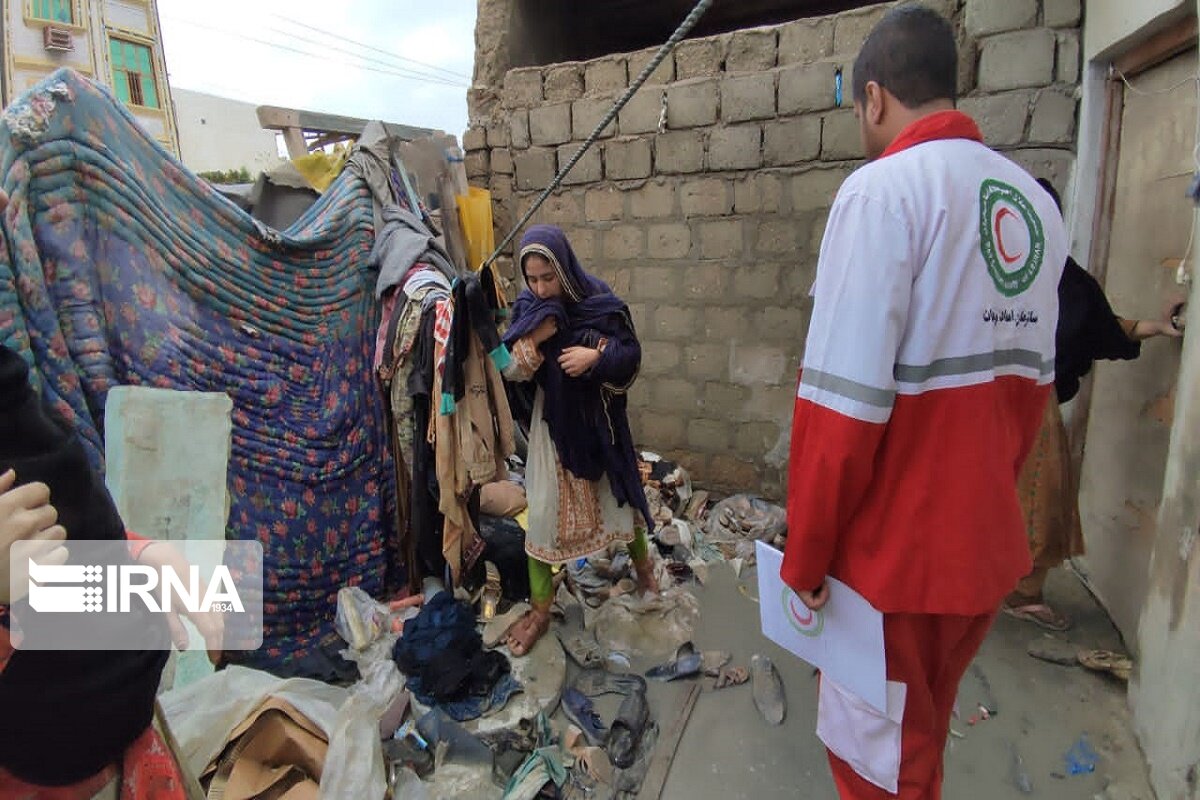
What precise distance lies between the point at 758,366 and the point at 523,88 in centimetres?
240

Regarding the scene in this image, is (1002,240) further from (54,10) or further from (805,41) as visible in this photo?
(54,10)

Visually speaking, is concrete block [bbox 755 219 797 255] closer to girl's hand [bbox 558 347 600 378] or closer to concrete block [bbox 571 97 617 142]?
concrete block [bbox 571 97 617 142]

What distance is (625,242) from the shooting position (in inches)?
163

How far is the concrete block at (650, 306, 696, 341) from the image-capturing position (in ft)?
13.3

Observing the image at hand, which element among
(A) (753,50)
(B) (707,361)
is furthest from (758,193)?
(B) (707,361)

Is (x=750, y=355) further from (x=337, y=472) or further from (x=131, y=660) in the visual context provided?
(x=131, y=660)

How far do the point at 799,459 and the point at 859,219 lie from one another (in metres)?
0.48

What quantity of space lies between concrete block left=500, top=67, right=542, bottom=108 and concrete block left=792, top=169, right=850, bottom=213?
1.81 meters

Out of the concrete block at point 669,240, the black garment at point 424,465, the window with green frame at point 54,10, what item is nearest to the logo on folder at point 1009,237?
the black garment at point 424,465

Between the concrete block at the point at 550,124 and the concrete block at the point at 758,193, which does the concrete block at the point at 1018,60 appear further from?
the concrete block at the point at 550,124

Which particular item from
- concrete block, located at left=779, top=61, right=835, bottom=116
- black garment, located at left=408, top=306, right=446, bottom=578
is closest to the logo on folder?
black garment, located at left=408, top=306, right=446, bottom=578

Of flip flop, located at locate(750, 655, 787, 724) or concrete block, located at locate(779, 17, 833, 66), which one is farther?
concrete block, located at locate(779, 17, 833, 66)

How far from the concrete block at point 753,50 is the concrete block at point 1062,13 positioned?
1258 millimetres

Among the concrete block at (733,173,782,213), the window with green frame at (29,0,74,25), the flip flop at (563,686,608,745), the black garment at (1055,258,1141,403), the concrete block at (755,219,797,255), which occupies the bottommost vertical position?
the flip flop at (563,686,608,745)
